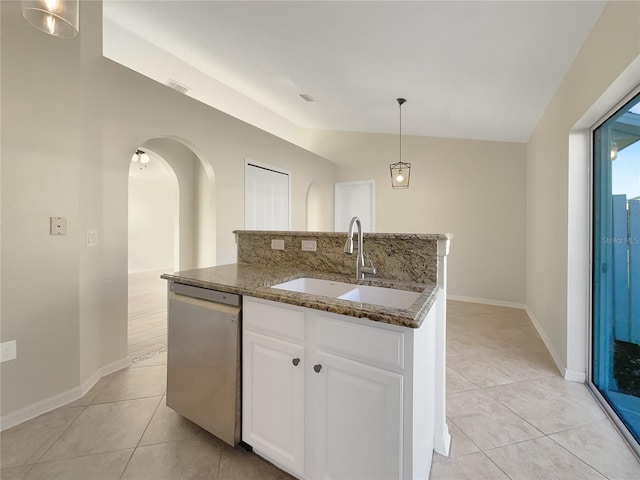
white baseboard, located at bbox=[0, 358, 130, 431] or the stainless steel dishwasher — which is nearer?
the stainless steel dishwasher

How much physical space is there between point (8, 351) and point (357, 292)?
2128mm

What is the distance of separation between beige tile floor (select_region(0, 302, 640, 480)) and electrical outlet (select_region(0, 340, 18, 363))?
0.41 m

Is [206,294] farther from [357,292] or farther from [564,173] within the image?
[564,173]

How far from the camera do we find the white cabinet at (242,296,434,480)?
3.39 ft

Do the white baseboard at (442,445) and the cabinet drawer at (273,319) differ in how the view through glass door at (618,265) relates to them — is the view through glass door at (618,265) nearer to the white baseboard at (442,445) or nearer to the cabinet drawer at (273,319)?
the white baseboard at (442,445)

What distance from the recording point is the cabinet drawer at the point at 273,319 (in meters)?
1.26

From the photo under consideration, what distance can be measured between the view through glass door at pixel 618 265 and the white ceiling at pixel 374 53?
70 cm

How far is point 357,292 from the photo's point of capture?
165 centimetres

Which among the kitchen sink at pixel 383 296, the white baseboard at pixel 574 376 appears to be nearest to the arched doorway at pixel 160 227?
the kitchen sink at pixel 383 296

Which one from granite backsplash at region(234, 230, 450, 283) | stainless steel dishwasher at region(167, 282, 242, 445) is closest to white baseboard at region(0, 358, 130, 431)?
stainless steel dishwasher at region(167, 282, 242, 445)

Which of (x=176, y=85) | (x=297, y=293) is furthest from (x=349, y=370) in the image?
(x=176, y=85)

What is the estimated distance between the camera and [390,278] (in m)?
1.67

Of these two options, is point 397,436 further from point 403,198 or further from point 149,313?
point 403,198

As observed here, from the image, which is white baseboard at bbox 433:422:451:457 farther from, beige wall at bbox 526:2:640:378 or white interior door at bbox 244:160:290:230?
white interior door at bbox 244:160:290:230
